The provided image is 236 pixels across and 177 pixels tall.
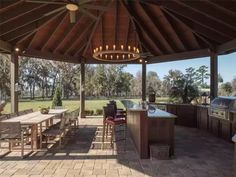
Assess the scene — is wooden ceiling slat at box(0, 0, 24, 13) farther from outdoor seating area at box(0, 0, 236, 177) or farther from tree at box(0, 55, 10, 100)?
tree at box(0, 55, 10, 100)

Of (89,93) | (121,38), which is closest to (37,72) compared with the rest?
(89,93)

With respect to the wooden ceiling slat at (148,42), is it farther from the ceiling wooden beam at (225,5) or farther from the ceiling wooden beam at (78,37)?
the ceiling wooden beam at (225,5)

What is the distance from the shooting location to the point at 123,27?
32.4 ft

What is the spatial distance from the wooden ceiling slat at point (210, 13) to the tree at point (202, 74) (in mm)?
3651

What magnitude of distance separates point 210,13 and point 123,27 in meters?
3.82

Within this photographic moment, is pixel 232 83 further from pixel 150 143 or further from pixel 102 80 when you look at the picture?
pixel 102 80

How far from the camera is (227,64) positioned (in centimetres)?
942

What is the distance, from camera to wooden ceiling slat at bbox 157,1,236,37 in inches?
279

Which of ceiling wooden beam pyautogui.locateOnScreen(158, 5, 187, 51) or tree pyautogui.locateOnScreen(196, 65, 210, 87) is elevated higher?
ceiling wooden beam pyautogui.locateOnScreen(158, 5, 187, 51)

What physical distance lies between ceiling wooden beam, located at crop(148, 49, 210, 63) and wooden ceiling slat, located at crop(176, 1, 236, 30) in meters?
2.69

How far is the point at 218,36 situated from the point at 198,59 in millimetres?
2607

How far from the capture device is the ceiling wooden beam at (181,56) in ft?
33.1

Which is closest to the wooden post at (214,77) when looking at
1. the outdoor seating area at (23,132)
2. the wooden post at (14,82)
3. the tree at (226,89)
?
the tree at (226,89)

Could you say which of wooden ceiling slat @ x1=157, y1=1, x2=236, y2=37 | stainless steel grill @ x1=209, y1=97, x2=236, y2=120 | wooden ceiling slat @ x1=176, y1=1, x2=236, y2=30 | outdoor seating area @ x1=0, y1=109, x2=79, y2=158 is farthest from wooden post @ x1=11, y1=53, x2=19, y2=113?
stainless steel grill @ x1=209, y1=97, x2=236, y2=120
